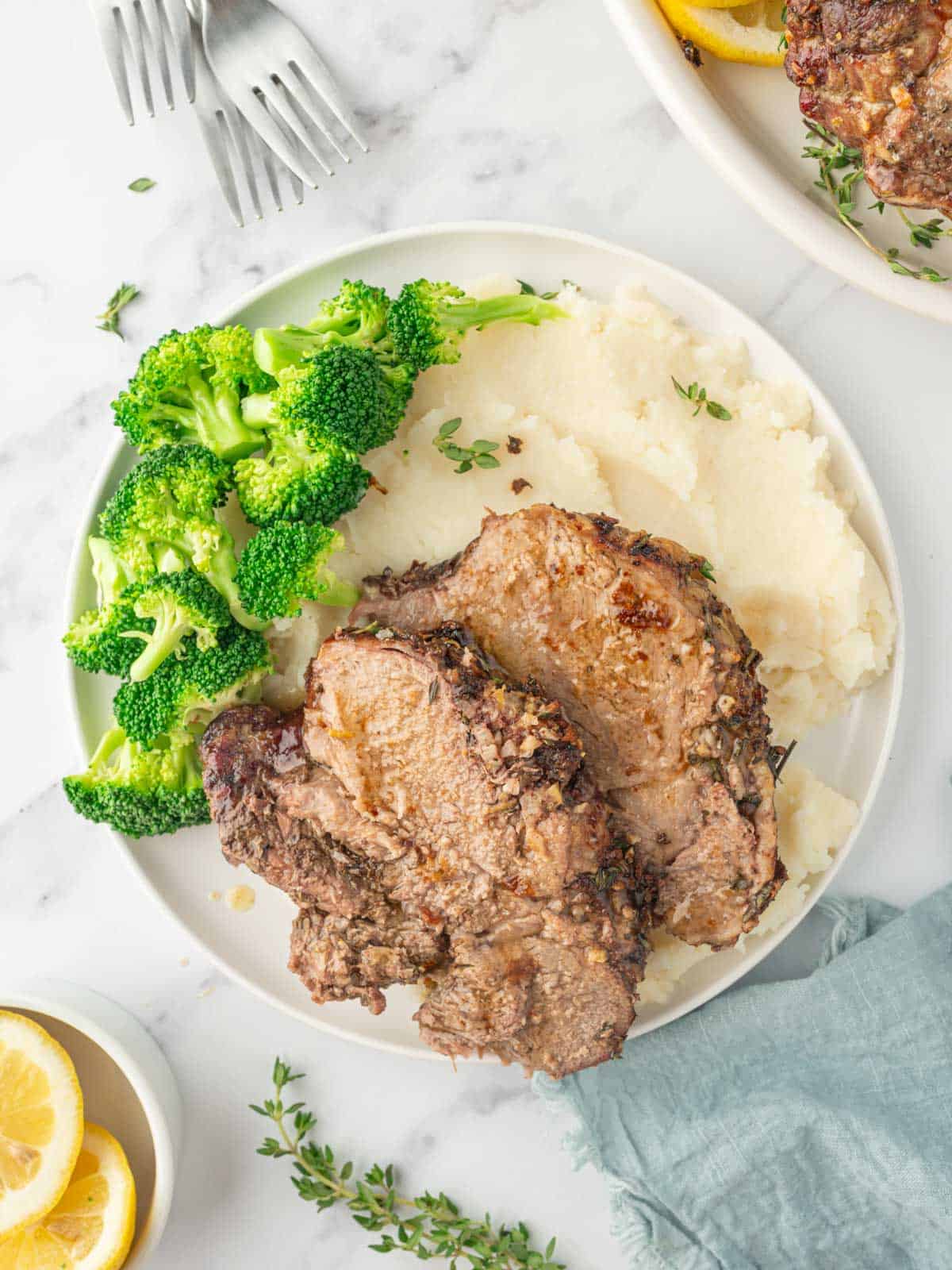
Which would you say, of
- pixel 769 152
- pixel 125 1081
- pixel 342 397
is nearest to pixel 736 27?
pixel 769 152

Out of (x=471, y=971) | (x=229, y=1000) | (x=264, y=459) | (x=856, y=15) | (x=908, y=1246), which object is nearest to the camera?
(x=856, y=15)

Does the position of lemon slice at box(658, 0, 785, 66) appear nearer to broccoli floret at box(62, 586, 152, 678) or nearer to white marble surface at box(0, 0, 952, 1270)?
white marble surface at box(0, 0, 952, 1270)

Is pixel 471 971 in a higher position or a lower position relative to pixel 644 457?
lower

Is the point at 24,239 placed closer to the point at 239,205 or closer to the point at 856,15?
the point at 239,205

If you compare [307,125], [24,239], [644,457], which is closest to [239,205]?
[307,125]

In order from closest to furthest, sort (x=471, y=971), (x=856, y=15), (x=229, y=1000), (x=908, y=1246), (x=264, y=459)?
1. (x=856, y=15)
2. (x=471, y=971)
3. (x=264, y=459)
4. (x=908, y=1246)
5. (x=229, y=1000)

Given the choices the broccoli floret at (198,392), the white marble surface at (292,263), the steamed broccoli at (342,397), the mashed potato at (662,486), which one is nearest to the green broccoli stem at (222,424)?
the broccoli floret at (198,392)

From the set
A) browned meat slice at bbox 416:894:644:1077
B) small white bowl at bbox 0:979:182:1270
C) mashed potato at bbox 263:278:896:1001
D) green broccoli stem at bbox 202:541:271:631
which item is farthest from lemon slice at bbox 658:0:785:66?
small white bowl at bbox 0:979:182:1270

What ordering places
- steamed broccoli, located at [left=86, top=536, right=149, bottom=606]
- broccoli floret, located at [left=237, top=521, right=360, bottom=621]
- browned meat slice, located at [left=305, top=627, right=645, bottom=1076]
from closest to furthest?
browned meat slice, located at [left=305, top=627, right=645, bottom=1076] < broccoli floret, located at [left=237, top=521, right=360, bottom=621] < steamed broccoli, located at [left=86, top=536, right=149, bottom=606]
